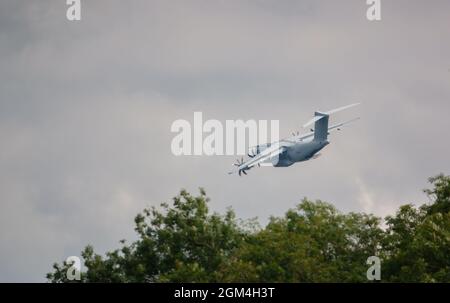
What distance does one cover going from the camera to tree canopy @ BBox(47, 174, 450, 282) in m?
108

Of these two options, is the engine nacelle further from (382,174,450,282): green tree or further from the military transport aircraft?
(382,174,450,282): green tree

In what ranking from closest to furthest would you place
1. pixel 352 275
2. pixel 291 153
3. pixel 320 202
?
pixel 352 275, pixel 291 153, pixel 320 202

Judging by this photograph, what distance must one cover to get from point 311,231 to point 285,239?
612 centimetres

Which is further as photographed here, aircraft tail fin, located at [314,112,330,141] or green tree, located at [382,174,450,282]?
aircraft tail fin, located at [314,112,330,141]

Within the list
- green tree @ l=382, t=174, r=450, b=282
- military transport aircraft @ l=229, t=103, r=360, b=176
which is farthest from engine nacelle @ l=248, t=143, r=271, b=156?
green tree @ l=382, t=174, r=450, b=282

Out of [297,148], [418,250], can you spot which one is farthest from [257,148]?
[418,250]

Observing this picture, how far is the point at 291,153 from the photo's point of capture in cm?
12088

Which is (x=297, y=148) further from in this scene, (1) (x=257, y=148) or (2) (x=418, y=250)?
(2) (x=418, y=250)

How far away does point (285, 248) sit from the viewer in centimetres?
11381

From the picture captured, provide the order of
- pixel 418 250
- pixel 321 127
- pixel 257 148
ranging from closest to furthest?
pixel 418 250 → pixel 321 127 → pixel 257 148
